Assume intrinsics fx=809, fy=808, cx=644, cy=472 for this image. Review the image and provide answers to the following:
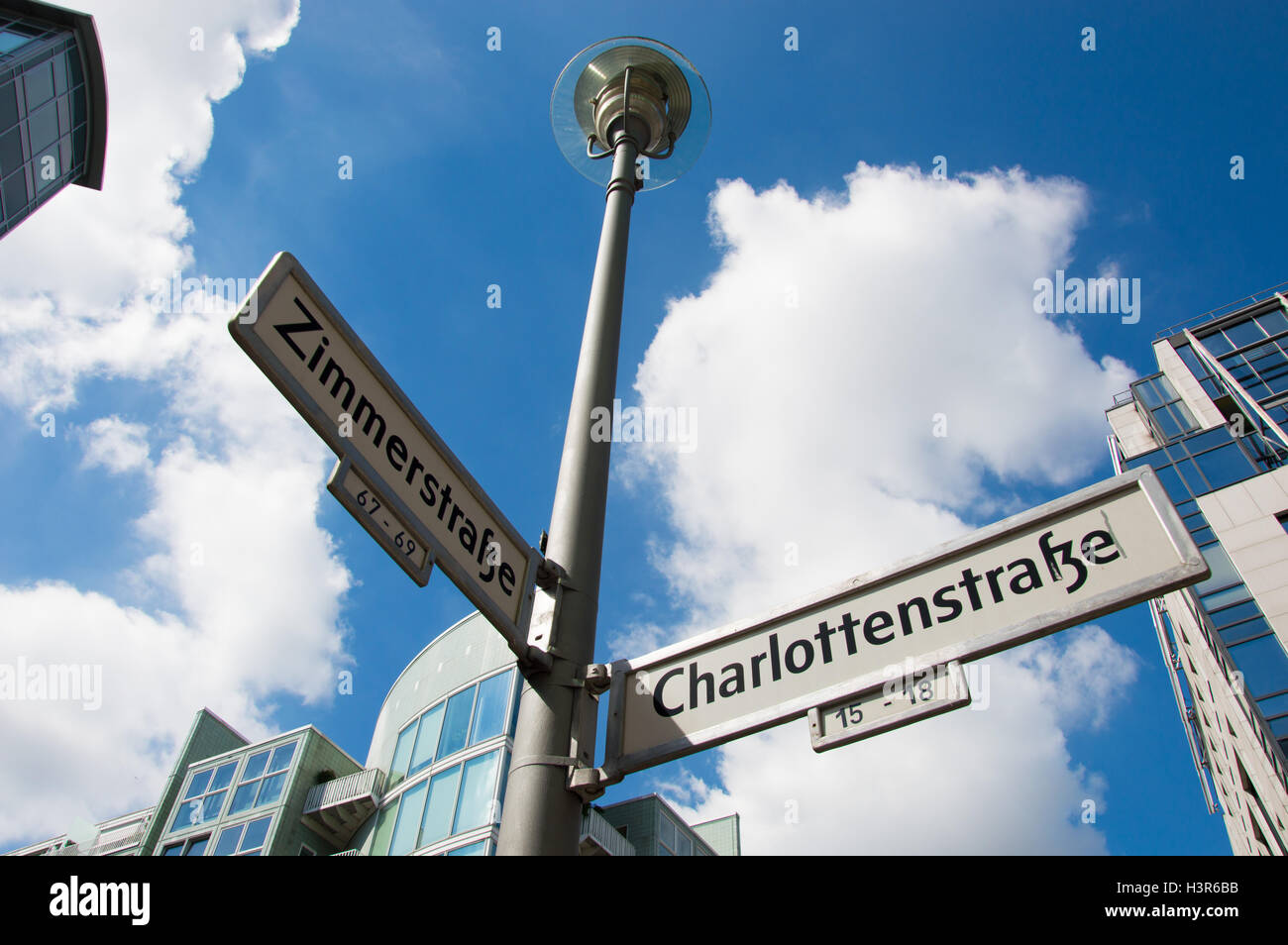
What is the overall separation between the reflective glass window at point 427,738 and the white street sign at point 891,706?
19957mm

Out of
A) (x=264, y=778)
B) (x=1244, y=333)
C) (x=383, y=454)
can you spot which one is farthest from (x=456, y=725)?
(x=1244, y=333)

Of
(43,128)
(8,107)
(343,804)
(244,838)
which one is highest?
(43,128)

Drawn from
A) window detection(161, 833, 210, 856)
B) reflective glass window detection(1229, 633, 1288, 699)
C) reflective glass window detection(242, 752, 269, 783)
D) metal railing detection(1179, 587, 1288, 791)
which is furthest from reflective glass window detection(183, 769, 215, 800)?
reflective glass window detection(1229, 633, 1288, 699)

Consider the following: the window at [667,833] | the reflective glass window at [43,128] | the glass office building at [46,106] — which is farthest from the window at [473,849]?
the reflective glass window at [43,128]

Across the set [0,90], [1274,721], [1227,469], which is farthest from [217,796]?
[1227,469]

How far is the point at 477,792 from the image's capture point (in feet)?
61.7

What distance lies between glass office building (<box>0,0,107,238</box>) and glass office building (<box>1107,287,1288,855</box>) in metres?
35.8

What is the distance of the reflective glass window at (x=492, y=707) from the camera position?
19.6 meters

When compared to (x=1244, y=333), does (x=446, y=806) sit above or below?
below

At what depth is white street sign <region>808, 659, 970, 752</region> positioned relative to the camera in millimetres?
2555

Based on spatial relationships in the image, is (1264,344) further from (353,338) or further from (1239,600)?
(353,338)

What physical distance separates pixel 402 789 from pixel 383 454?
2098cm

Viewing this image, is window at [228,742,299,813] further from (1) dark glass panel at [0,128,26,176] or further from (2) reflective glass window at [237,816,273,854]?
(1) dark glass panel at [0,128,26,176]

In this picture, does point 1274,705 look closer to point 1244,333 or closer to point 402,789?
point 1244,333
